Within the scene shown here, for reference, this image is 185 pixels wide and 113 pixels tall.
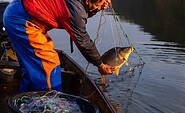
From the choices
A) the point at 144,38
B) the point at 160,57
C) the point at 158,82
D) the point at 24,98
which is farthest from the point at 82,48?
the point at 144,38

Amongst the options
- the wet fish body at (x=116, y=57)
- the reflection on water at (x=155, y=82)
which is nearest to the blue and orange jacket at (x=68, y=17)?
the wet fish body at (x=116, y=57)

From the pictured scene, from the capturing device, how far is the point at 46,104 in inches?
147

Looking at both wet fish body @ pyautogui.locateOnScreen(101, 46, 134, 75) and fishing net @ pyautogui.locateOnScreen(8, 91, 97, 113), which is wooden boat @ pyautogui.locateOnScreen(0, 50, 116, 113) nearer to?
wet fish body @ pyautogui.locateOnScreen(101, 46, 134, 75)

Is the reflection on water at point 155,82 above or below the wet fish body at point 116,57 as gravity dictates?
below

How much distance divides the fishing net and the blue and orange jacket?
564mm

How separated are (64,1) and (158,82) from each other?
538 cm

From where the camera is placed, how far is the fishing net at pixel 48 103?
12.1 ft

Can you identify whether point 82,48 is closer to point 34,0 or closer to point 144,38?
point 34,0

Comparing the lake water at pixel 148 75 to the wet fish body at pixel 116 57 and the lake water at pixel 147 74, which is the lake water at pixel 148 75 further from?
the wet fish body at pixel 116 57

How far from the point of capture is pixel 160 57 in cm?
1110

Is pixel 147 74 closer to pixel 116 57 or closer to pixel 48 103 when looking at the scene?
pixel 116 57

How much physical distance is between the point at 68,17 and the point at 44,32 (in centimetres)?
66

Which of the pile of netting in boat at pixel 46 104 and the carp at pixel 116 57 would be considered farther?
the carp at pixel 116 57

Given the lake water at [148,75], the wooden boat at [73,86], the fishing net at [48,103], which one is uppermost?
the fishing net at [48,103]
